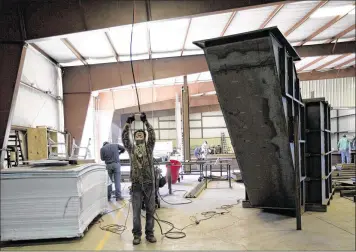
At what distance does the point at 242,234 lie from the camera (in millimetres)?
4602

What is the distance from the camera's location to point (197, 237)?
4535mm

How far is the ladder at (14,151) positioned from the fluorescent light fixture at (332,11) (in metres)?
8.75

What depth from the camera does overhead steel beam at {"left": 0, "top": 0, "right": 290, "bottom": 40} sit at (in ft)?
18.9

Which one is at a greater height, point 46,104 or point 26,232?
point 46,104

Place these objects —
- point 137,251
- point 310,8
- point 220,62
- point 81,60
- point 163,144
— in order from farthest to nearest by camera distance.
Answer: point 163,144, point 81,60, point 310,8, point 220,62, point 137,251

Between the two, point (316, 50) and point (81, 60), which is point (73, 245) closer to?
point (81, 60)

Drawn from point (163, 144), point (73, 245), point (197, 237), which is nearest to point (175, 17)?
point (197, 237)

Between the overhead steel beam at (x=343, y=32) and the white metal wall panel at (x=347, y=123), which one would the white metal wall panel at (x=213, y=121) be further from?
the overhead steel beam at (x=343, y=32)

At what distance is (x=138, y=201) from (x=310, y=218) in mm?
3432

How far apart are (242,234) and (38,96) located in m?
7.21

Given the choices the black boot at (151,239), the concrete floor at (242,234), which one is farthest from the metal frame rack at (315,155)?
the black boot at (151,239)

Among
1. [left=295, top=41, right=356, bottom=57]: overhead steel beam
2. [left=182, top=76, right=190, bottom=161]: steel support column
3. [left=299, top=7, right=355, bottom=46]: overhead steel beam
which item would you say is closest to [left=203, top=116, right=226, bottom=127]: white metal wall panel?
[left=182, top=76, right=190, bottom=161]: steel support column

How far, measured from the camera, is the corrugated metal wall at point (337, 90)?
739 inches

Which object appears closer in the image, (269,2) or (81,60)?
(269,2)
